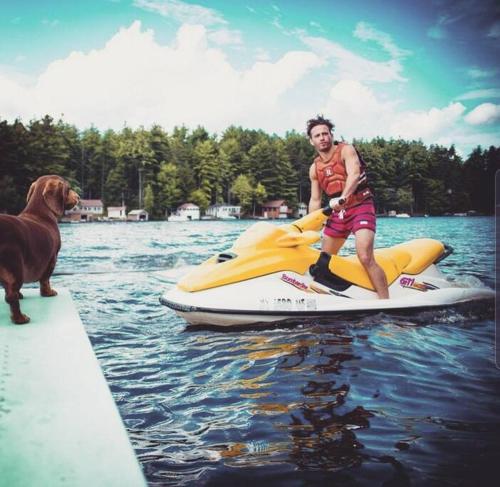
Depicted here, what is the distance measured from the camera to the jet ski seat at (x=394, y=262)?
4391mm

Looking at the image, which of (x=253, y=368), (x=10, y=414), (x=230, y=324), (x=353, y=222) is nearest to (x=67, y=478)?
(x=10, y=414)

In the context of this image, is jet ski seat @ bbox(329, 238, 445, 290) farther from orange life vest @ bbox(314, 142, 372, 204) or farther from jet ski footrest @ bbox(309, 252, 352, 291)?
orange life vest @ bbox(314, 142, 372, 204)

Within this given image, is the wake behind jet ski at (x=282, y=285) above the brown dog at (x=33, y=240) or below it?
below

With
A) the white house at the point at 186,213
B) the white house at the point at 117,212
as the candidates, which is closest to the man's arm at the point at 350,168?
the white house at the point at 117,212

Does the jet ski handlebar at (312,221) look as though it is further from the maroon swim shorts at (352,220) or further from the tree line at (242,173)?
the tree line at (242,173)

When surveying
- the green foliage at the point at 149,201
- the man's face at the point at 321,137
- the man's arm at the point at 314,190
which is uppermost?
the green foliage at the point at 149,201

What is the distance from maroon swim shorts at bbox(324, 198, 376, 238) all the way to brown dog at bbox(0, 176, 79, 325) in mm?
2647

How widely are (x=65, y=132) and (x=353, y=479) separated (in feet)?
261

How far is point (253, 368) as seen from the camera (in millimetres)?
3133

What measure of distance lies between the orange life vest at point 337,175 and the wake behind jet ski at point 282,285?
1.41ft

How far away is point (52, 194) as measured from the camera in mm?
3180

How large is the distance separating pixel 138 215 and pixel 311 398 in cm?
6416

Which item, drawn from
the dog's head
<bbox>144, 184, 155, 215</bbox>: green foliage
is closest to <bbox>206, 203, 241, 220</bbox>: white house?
<bbox>144, 184, 155, 215</bbox>: green foliage

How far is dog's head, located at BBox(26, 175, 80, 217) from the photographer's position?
3160 millimetres
